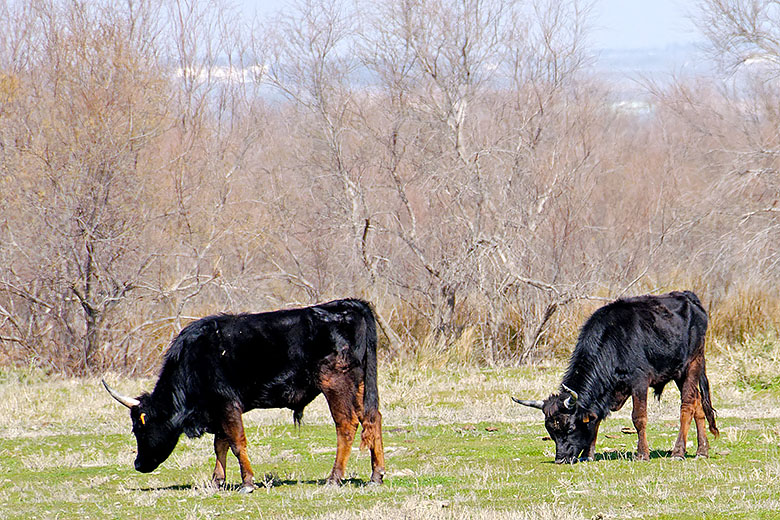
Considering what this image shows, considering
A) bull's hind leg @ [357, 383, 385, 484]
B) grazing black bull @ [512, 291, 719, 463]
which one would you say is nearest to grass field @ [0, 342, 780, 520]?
bull's hind leg @ [357, 383, 385, 484]

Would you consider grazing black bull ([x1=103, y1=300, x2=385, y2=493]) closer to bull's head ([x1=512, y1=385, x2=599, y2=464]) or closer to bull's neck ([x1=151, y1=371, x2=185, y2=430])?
bull's neck ([x1=151, y1=371, x2=185, y2=430])

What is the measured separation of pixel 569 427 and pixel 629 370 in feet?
3.79

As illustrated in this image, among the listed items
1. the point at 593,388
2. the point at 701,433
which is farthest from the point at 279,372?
the point at 701,433

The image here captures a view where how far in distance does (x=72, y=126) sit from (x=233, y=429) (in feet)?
58.8

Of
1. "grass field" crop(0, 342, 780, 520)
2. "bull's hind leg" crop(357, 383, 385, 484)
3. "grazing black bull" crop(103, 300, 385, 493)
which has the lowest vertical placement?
"grass field" crop(0, 342, 780, 520)

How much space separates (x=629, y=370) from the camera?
42.1 ft

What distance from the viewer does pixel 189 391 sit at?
11094 mm

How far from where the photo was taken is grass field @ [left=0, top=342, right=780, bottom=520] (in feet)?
29.5

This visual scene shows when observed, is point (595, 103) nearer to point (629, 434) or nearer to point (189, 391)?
point (629, 434)

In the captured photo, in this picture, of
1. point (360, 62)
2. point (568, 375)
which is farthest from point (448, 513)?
point (360, 62)

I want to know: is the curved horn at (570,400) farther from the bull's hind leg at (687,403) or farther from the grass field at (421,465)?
the bull's hind leg at (687,403)

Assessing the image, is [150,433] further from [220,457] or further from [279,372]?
[279,372]

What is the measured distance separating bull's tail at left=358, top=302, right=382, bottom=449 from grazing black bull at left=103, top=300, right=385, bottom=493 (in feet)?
0.04

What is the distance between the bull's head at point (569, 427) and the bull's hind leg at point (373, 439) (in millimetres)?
2326
